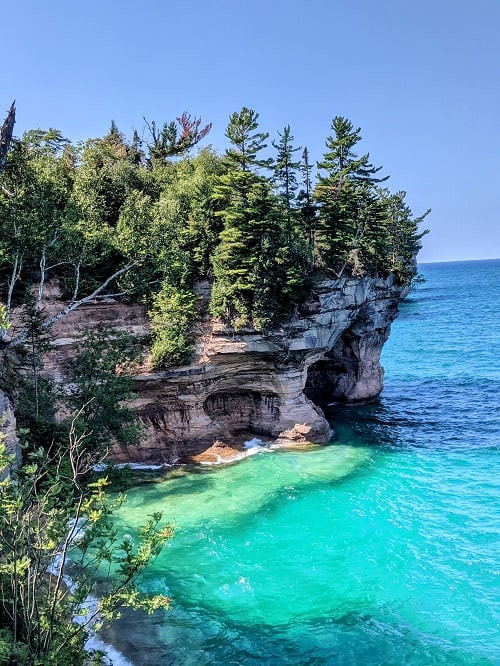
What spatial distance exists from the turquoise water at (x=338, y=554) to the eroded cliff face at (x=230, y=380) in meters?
2.65

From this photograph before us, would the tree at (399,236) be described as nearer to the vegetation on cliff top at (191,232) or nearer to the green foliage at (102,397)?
the vegetation on cliff top at (191,232)

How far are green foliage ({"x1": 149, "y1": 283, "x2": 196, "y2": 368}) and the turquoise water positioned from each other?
6493mm

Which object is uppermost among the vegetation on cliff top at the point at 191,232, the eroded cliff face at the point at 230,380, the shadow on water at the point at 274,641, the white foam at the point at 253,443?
the vegetation on cliff top at the point at 191,232

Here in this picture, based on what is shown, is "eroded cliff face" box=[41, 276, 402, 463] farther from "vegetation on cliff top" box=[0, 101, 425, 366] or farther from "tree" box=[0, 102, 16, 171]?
"tree" box=[0, 102, 16, 171]

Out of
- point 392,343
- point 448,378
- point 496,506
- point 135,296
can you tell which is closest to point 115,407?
point 135,296

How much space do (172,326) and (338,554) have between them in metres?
14.6

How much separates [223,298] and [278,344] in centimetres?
435

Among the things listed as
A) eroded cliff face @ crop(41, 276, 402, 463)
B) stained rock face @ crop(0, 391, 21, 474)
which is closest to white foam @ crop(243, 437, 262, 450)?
eroded cliff face @ crop(41, 276, 402, 463)

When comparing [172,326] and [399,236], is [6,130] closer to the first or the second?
[172,326]

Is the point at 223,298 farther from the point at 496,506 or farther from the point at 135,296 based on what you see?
the point at 496,506

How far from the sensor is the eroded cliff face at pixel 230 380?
2642 cm

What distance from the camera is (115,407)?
20.7 meters

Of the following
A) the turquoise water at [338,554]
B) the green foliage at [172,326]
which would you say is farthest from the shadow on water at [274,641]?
the green foliage at [172,326]

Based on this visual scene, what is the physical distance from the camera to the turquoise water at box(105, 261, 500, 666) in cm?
1380
